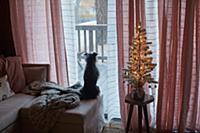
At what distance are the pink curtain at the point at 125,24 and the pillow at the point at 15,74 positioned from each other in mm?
1250

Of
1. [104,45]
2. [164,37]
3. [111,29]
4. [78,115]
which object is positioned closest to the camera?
[78,115]

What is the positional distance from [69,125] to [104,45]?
119 cm

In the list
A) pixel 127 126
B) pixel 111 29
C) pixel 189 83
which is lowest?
pixel 127 126

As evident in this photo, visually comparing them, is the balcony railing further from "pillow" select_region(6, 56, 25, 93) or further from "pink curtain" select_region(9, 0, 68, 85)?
"pillow" select_region(6, 56, 25, 93)

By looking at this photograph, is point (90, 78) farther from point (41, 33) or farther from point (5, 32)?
point (5, 32)

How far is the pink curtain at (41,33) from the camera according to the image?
3.56m

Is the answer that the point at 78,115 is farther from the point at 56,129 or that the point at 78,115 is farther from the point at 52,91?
the point at 52,91

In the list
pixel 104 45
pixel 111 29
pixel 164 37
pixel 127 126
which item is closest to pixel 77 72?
pixel 104 45

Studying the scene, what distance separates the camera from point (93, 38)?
12.0ft

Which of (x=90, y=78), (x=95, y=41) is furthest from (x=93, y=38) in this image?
(x=90, y=78)

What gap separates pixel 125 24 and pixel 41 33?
1166 mm

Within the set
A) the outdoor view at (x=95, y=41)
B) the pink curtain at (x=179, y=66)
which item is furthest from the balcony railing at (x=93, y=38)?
the pink curtain at (x=179, y=66)

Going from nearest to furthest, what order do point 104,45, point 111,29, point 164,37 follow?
point 164,37, point 111,29, point 104,45

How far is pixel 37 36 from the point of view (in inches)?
148
